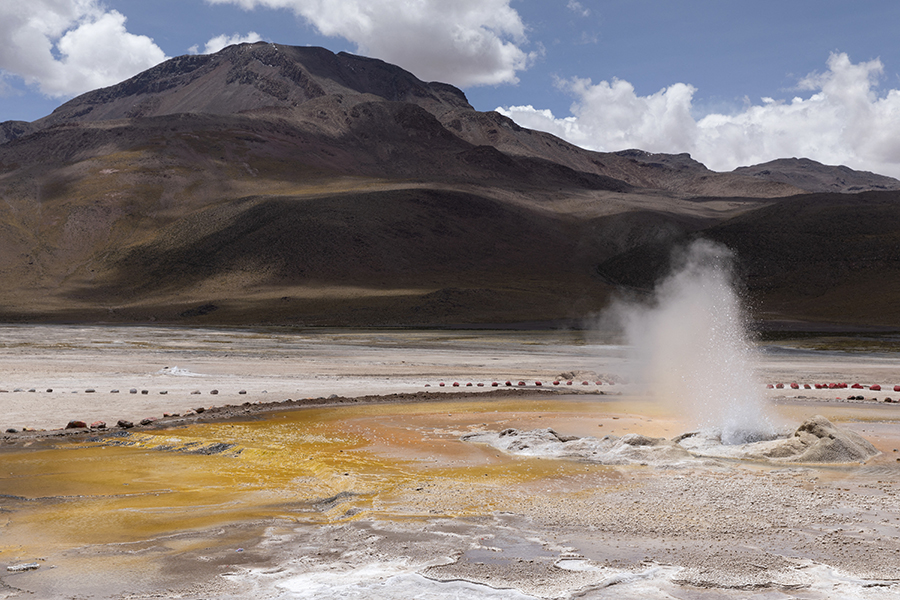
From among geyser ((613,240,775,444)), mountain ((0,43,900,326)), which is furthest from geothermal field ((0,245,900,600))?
mountain ((0,43,900,326))

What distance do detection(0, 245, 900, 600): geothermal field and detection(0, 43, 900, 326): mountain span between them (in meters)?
56.7

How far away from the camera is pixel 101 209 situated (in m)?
126

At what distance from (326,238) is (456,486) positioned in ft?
333

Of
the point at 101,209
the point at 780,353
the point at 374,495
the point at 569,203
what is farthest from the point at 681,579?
the point at 569,203

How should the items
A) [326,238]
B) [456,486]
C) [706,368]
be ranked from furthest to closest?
1. [326,238]
2. [706,368]
3. [456,486]

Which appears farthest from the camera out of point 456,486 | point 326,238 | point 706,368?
point 326,238

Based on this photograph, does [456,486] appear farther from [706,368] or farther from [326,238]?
[326,238]

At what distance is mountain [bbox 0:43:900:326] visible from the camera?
91125 mm

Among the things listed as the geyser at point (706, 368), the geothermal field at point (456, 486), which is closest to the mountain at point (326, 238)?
the geyser at point (706, 368)

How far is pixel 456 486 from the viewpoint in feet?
42.0

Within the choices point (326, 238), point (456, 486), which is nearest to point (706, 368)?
point (456, 486)

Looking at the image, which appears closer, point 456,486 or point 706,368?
point 456,486

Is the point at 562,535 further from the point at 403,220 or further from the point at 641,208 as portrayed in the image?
the point at 641,208

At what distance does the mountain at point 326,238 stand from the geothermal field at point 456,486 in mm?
56718
